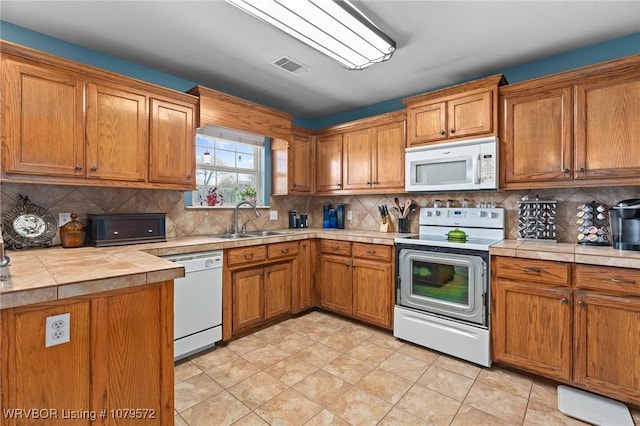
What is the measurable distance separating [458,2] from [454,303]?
2157mm

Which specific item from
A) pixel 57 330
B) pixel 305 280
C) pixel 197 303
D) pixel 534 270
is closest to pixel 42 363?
pixel 57 330

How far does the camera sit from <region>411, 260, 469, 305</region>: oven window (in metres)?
2.42

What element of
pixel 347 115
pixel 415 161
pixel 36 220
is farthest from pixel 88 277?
pixel 347 115

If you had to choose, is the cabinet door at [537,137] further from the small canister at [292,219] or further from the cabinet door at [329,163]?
the small canister at [292,219]

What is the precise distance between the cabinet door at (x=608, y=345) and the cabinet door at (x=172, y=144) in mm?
3100

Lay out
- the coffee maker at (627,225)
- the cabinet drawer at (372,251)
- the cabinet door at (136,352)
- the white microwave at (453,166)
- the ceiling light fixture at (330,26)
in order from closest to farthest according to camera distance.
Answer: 1. the cabinet door at (136,352)
2. the ceiling light fixture at (330,26)
3. the coffee maker at (627,225)
4. the white microwave at (453,166)
5. the cabinet drawer at (372,251)

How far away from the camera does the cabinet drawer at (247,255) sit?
2.69 m

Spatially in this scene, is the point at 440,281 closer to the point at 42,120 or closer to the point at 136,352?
the point at 136,352

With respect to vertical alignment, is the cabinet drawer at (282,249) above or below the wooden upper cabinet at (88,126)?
below

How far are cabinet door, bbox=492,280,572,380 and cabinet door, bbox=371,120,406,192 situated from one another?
1.41m

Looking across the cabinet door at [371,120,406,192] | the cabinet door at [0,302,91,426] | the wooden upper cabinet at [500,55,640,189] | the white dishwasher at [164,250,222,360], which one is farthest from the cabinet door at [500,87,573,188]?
the cabinet door at [0,302,91,426]

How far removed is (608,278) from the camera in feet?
6.07

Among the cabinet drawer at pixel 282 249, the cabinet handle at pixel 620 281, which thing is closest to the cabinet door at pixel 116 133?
the cabinet drawer at pixel 282 249

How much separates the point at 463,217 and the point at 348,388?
1.90 metres
